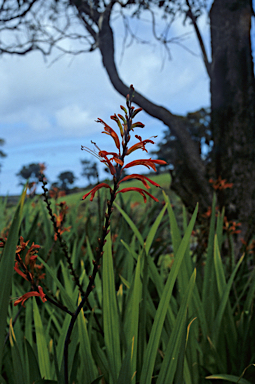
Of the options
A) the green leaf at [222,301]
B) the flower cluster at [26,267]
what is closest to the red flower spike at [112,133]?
the flower cluster at [26,267]

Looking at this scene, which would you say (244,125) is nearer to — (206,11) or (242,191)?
(242,191)

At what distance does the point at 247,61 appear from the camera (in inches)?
128

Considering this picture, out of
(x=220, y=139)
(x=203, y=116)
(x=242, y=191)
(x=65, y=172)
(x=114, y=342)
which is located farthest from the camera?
(x=65, y=172)

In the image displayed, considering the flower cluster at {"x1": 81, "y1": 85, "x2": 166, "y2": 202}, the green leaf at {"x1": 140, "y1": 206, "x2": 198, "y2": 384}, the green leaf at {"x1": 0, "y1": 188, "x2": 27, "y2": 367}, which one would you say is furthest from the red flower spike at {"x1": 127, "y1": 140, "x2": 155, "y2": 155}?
the green leaf at {"x1": 140, "y1": 206, "x2": 198, "y2": 384}

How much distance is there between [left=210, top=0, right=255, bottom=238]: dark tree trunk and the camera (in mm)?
3109

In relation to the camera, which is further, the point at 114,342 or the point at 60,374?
the point at 114,342

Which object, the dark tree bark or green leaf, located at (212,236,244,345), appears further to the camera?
the dark tree bark

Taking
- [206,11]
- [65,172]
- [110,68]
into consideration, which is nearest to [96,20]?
[110,68]

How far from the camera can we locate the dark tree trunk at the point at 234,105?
3.11 metres

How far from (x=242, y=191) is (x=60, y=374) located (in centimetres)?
281

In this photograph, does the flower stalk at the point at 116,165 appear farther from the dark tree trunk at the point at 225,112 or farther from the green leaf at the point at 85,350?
the dark tree trunk at the point at 225,112

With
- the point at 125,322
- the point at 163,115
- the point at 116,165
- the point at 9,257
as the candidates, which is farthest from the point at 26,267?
the point at 163,115

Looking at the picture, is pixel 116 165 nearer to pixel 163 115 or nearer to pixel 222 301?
pixel 222 301

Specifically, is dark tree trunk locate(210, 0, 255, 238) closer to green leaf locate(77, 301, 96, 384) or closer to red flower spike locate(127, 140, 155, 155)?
green leaf locate(77, 301, 96, 384)
